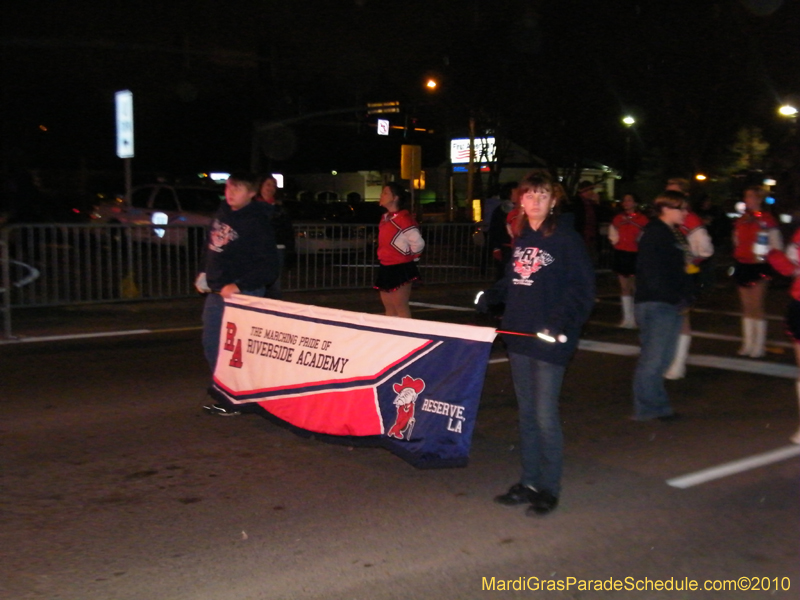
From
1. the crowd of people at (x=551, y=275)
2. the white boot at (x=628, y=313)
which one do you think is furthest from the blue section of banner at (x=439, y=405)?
the white boot at (x=628, y=313)

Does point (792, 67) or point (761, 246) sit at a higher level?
point (792, 67)

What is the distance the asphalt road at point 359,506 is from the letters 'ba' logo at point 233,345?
499 mm

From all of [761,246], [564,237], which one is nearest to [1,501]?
[564,237]

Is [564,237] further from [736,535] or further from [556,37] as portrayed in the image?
[556,37]

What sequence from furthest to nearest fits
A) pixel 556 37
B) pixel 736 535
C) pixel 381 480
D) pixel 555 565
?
pixel 556 37
pixel 381 480
pixel 736 535
pixel 555 565

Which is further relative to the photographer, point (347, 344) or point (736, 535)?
point (347, 344)

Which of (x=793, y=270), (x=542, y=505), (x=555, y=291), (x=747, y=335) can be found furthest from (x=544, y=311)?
(x=747, y=335)

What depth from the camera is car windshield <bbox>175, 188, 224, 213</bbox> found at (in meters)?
20.9

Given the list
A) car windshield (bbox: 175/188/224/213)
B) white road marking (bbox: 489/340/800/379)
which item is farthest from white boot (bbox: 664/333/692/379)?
car windshield (bbox: 175/188/224/213)

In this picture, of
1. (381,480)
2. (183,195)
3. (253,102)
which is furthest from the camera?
(253,102)

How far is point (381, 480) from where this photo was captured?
5844mm

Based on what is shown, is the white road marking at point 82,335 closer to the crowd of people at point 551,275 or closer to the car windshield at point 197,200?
the crowd of people at point 551,275

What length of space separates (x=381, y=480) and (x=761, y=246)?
421cm

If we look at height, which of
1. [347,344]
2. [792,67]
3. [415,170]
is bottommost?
[347,344]
